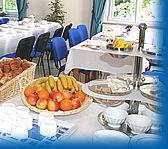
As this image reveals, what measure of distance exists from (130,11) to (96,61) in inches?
130

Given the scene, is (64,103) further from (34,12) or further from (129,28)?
(34,12)

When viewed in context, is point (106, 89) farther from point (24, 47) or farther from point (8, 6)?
point (8, 6)

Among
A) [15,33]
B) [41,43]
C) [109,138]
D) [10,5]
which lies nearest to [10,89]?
[109,138]

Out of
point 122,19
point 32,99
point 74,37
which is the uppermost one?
point 122,19

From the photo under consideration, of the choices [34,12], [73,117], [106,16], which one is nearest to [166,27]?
[73,117]

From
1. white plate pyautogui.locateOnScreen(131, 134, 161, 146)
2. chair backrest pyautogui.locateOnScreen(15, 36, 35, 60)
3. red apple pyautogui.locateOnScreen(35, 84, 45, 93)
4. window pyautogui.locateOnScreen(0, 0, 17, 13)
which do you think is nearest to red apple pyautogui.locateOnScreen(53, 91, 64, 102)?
red apple pyautogui.locateOnScreen(35, 84, 45, 93)

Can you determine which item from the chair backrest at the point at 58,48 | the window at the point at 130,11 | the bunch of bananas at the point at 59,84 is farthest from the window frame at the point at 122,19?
the bunch of bananas at the point at 59,84

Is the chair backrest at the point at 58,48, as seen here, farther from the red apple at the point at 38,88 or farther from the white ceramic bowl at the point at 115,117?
the white ceramic bowl at the point at 115,117

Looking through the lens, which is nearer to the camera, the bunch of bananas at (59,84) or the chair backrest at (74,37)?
the bunch of bananas at (59,84)

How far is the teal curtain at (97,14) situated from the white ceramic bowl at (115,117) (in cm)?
521

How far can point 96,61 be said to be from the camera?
3.52m

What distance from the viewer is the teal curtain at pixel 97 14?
6277 mm

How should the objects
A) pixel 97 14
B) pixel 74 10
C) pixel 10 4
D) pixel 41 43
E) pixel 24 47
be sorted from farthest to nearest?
pixel 10 4 < pixel 74 10 < pixel 97 14 < pixel 41 43 < pixel 24 47

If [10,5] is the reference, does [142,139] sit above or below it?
below
